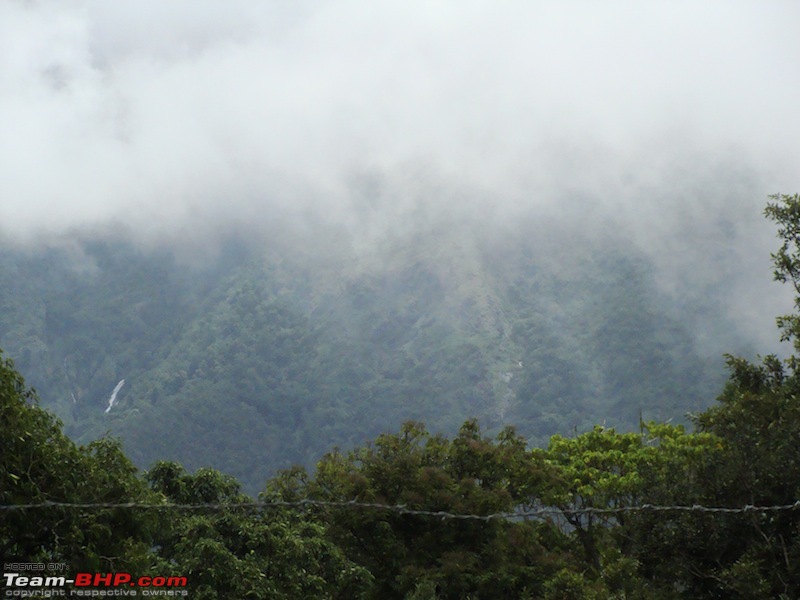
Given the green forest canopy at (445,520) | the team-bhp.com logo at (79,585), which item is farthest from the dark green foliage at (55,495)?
the team-bhp.com logo at (79,585)

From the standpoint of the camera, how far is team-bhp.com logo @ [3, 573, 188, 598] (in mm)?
14352

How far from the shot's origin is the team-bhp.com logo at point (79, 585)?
14.4 metres

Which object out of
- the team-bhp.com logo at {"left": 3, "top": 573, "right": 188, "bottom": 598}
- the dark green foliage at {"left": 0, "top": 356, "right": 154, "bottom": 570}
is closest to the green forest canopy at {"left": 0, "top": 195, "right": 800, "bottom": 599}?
the dark green foliage at {"left": 0, "top": 356, "right": 154, "bottom": 570}

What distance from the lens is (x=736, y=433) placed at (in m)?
22.2

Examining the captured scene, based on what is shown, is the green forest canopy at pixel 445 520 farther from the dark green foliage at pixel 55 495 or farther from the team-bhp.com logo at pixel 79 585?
the team-bhp.com logo at pixel 79 585

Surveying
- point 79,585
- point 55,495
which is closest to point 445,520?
point 55,495

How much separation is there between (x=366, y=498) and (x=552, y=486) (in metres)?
10.5

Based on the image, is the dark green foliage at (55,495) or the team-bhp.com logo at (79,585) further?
the dark green foliage at (55,495)

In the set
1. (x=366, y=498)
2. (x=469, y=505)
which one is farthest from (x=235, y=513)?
(x=469, y=505)

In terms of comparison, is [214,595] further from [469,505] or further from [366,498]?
[469,505]

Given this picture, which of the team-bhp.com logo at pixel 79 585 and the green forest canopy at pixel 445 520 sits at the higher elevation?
the green forest canopy at pixel 445 520

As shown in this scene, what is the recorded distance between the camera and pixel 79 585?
14672 mm

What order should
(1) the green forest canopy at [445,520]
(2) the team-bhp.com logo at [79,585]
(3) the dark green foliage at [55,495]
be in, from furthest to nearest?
(1) the green forest canopy at [445,520], (3) the dark green foliage at [55,495], (2) the team-bhp.com logo at [79,585]

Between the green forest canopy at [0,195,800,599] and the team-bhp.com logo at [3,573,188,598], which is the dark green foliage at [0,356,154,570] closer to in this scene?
the green forest canopy at [0,195,800,599]
